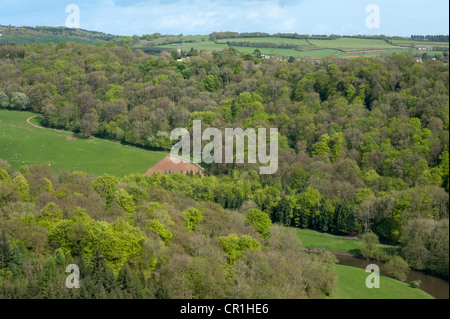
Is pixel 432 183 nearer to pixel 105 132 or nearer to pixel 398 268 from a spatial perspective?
pixel 398 268

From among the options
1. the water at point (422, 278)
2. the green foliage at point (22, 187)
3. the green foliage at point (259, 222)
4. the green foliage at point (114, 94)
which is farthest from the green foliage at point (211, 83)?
the water at point (422, 278)

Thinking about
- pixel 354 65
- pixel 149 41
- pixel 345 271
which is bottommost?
pixel 345 271

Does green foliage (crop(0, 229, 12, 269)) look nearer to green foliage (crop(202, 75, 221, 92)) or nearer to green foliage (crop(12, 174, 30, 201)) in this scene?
green foliage (crop(12, 174, 30, 201))

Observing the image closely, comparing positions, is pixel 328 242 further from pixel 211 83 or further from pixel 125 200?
pixel 211 83

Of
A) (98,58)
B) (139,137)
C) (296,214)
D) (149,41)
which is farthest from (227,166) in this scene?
(149,41)

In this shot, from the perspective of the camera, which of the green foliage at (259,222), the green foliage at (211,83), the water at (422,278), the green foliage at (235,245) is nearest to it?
the green foliage at (235,245)

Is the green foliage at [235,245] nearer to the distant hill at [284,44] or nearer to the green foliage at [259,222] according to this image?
the green foliage at [259,222]
